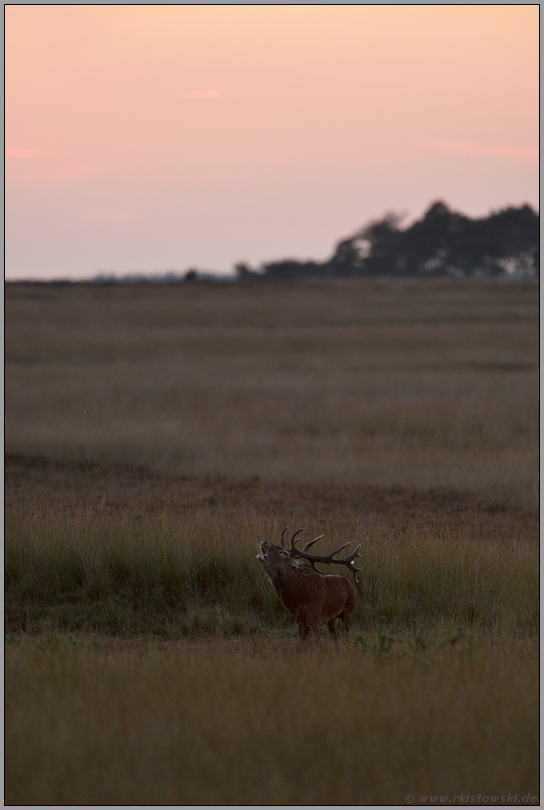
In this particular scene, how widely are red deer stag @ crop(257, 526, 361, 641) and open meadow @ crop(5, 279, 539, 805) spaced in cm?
26

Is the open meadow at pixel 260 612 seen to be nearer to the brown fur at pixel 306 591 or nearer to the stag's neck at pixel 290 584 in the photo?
the brown fur at pixel 306 591

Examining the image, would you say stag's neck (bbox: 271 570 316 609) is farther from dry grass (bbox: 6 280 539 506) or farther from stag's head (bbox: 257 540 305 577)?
dry grass (bbox: 6 280 539 506)

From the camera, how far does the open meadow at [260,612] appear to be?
194 inches

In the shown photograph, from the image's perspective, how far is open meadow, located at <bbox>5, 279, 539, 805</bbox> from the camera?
4.92 m

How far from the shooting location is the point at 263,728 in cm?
520

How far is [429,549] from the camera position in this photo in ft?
30.6

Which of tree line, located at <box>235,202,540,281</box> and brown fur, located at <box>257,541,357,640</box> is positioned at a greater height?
tree line, located at <box>235,202,540,281</box>

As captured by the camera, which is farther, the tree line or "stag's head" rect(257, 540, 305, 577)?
the tree line

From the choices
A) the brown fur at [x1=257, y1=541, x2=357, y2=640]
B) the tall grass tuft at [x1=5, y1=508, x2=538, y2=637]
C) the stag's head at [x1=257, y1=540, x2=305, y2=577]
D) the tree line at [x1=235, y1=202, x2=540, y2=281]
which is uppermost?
the tree line at [x1=235, y1=202, x2=540, y2=281]

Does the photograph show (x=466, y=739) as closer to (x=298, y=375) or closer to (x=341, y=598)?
(x=341, y=598)

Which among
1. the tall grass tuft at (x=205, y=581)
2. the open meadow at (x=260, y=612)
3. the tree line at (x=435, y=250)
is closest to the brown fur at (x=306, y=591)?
the open meadow at (x=260, y=612)

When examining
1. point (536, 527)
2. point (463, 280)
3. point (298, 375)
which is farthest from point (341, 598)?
point (463, 280)

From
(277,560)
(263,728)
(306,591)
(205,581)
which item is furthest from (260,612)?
(263,728)

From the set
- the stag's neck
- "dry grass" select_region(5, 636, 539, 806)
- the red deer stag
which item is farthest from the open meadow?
the stag's neck
